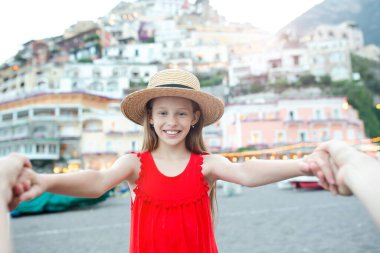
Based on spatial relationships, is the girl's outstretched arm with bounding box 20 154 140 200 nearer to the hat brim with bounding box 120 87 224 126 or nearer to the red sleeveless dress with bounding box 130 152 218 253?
the red sleeveless dress with bounding box 130 152 218 253

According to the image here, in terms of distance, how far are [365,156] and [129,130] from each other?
1467 inches

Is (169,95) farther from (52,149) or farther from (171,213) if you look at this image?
(52,149)

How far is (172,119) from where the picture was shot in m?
1.94

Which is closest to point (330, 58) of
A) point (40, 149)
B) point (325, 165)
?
point (40, 149)

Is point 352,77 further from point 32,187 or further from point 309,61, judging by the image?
point 32,187

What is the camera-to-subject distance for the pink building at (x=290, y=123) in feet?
116

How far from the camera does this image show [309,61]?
54562 millimetres

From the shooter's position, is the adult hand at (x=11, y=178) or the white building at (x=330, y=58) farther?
the white building at (x=330, y=58)

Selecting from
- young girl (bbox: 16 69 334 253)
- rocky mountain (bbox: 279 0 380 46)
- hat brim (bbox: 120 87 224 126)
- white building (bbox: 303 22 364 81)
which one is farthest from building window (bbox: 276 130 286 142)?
rocky mountain (bbox: 279 0 380 46)

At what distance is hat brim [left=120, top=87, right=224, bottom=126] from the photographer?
76.1 inches

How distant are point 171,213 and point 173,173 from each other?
23cm

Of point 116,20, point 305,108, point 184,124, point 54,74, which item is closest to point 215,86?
point 305,108

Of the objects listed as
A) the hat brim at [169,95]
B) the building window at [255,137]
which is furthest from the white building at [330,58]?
the hat brim at [169,95]

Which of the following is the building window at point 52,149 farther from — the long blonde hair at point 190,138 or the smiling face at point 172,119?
the smiling face at point 172,119
